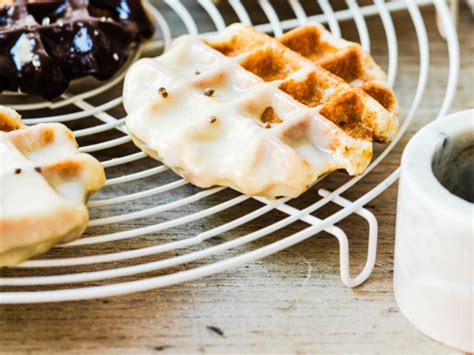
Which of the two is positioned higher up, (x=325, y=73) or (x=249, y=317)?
(x=325, y=73)

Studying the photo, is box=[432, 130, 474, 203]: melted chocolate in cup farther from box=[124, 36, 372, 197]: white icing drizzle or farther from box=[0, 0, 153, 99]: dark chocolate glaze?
box=[0, 0, 153, 99]: dark chocolate glaze

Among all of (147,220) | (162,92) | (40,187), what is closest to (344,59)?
(162,92)

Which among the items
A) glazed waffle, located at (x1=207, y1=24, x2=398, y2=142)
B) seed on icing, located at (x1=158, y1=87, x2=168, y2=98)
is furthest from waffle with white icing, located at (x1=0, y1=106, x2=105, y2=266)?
glazed waffle, located at (x1=207, y1=24, x2=398, y2=142)

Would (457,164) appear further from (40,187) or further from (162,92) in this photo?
(40,187)

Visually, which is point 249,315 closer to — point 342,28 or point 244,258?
point 244,258

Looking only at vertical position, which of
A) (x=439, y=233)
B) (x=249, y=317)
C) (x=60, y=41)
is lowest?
(x=249, y=317)

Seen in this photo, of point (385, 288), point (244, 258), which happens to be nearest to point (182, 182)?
point (244, 258)

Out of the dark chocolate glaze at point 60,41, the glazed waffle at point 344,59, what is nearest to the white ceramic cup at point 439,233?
the glazed waffle at point 344,59

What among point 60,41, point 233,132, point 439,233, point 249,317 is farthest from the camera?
point 60,41
